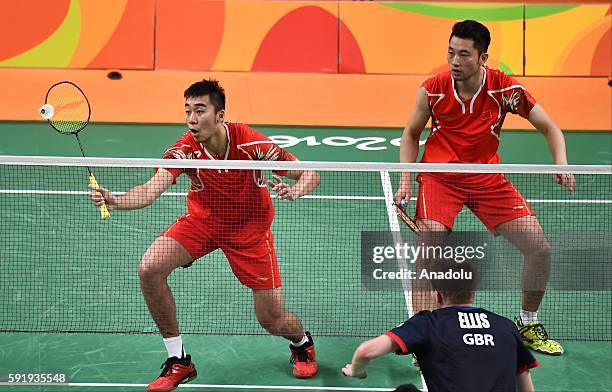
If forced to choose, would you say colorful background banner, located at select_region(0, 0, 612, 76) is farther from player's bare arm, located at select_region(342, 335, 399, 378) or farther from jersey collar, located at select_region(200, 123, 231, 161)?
player's bare arm, located at select_region(342, 335, 399, 378)

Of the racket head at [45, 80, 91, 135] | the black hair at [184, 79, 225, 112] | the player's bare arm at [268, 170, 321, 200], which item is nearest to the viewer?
the player's bare arm at [268, 170, 321, 200]

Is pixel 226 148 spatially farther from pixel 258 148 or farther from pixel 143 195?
pixel 143 195

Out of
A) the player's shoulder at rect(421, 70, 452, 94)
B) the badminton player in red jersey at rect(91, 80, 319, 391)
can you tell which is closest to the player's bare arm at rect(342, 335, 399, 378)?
the badminton player in red jersey at rect(91, 80, 319, 391)

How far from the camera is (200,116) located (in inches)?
199

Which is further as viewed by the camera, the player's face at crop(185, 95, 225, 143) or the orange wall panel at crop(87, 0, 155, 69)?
the orange wall panel at crop(87, 0, 155, 69)

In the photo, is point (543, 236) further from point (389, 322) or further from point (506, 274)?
point (389, 322)

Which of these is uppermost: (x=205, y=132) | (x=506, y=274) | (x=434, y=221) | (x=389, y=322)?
(x=205, y=132)

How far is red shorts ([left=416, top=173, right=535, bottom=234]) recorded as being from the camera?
207 inches

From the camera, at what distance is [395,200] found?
5223 millimetres

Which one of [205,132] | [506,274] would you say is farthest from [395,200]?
[205,132]

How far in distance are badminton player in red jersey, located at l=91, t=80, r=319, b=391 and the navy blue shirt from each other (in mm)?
1652

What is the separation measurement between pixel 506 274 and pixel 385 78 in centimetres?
518

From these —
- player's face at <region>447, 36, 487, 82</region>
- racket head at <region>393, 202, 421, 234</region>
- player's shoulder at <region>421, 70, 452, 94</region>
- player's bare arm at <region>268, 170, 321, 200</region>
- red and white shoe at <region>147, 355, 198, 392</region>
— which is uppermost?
player's face at <region>447, 36, 487, 82</region>

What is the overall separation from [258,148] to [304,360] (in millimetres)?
1443
